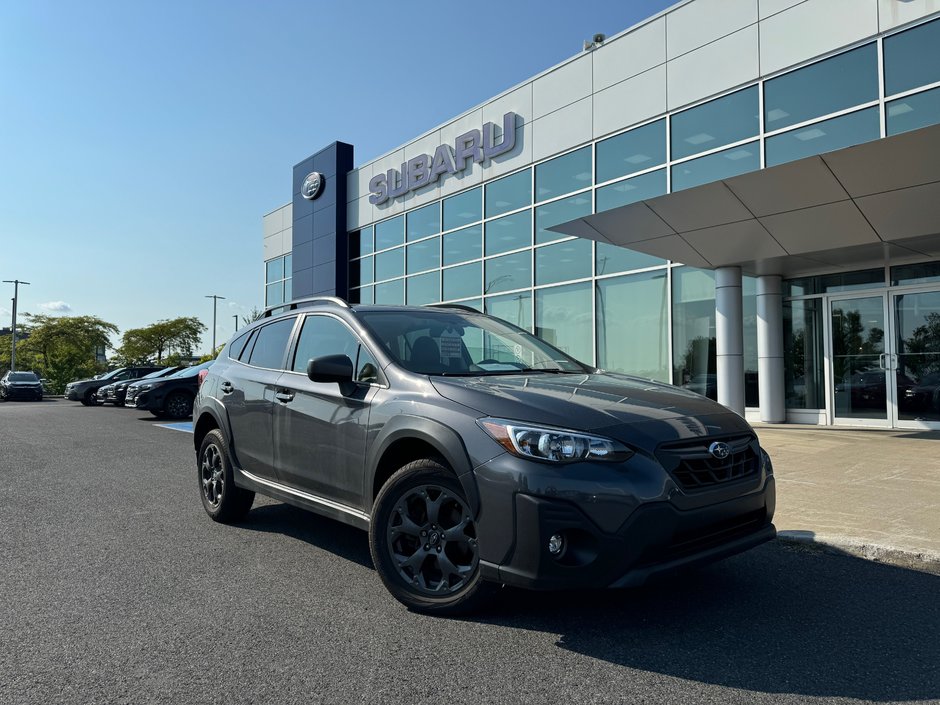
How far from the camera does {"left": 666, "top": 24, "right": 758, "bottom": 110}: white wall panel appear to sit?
12.6 m

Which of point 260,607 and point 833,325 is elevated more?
point 833,325

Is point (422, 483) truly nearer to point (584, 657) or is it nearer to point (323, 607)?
point (323, 607)

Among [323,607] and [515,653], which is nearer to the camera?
[515,653]

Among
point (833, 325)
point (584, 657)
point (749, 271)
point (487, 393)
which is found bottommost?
point (584, 657)

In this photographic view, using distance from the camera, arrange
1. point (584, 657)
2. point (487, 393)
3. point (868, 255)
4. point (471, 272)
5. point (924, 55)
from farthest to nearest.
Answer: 1. point (471, 272)
2. point (868, 255)
3. point (924, 55)
4. point (487, 393)
5. point (584, 657)

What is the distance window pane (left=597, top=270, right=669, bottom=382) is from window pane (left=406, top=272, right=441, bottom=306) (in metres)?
6.17

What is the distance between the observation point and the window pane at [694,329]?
13.4 meters

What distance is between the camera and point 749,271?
12.7 m

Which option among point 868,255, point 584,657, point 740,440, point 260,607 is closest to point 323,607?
point 260,607

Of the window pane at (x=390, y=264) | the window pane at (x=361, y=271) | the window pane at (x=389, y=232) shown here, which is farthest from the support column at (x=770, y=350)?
the window pane at (x=361, y=271)

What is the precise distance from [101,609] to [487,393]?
7.32ft

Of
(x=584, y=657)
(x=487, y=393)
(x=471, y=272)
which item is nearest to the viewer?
(x=584, y=657)

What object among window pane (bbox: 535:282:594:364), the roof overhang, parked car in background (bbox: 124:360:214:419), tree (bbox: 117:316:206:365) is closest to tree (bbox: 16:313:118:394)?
tree (bbox: 117:316:206:365)

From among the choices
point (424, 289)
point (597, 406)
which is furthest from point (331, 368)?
point (424, 289)
